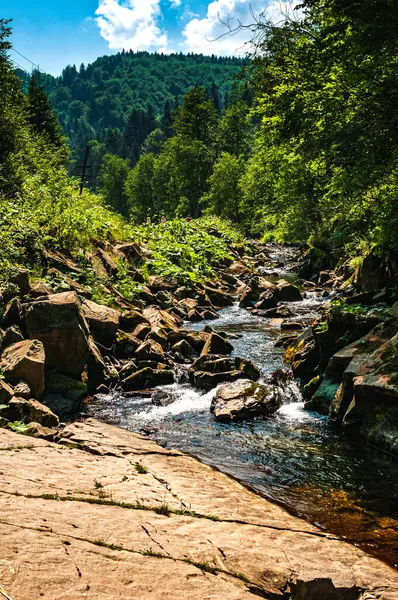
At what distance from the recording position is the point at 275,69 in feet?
37.7

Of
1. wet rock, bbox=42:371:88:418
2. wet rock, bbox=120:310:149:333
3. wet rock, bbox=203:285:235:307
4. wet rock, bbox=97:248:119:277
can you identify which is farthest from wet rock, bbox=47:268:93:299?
wet rock, bbox=203:285:235:307

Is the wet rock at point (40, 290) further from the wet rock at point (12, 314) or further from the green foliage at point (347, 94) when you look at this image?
the green foliage at point (347, 94)

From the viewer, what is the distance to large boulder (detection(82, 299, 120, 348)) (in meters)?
12.3

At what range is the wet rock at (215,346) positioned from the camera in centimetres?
1329

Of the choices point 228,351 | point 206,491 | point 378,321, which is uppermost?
point 378,321

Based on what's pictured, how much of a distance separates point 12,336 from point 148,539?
294 inches

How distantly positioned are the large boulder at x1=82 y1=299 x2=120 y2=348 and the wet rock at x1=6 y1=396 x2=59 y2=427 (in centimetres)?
427

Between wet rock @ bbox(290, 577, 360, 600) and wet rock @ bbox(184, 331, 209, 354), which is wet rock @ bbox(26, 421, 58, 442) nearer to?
wet rock @ bbox(290, 577, 360, 600)

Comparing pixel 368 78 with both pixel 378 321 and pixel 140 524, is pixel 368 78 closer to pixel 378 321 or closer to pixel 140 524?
pixel 378 321

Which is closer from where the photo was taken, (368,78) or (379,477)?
(379,477)

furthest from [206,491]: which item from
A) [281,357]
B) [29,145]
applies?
[29,145]

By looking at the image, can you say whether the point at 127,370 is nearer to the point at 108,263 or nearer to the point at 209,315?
the point at 209,315

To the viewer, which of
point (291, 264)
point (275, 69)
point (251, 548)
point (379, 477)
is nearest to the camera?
point (251, 548)

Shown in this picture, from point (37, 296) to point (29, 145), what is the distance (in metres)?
18.5
